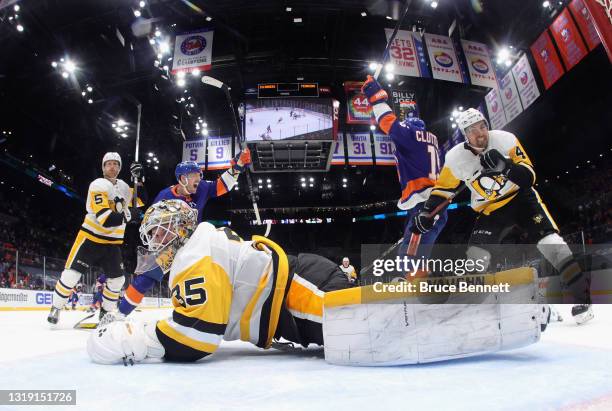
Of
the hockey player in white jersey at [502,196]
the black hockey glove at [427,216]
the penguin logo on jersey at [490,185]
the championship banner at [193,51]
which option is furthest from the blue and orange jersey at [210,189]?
the championship banner at [193,51]

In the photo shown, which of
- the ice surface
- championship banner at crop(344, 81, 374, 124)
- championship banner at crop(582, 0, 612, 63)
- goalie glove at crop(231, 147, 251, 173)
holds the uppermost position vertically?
championship banner at crop(344, 81, 374, 124)

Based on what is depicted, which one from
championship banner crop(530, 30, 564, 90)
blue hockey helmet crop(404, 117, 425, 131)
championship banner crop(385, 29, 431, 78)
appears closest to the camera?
blue hockey helmet crop(404, 117, 425, 131)

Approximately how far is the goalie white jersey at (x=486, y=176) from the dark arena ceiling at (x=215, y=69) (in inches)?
305

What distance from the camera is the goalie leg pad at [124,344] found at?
1625 mm

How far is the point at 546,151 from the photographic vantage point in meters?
14.1

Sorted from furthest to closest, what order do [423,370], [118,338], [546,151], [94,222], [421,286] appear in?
[546,151], [94,222], [118,338], [421,286], [423,370]

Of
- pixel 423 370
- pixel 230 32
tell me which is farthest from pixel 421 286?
pixel 230 32

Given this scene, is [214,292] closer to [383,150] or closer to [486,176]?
[486,176]

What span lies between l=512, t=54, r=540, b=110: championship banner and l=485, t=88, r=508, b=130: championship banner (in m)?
0.61

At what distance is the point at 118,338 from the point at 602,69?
1306cm

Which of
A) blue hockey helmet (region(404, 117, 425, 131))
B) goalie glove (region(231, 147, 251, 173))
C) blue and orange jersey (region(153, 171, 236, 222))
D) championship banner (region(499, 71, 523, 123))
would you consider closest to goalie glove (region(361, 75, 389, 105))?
blue hockey helmet (region(404, 117, 425, 131))

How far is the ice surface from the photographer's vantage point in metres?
0.97

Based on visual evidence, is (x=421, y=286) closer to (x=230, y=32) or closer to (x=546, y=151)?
(x=230, y=32)

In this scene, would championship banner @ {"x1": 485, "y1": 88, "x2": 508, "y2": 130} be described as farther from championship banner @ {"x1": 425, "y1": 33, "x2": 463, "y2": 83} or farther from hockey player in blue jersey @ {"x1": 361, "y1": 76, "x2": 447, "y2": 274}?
hockey player in blue jersey @ {"x1": 361, "y1": 76, "x2": 447, "y2": 274}
